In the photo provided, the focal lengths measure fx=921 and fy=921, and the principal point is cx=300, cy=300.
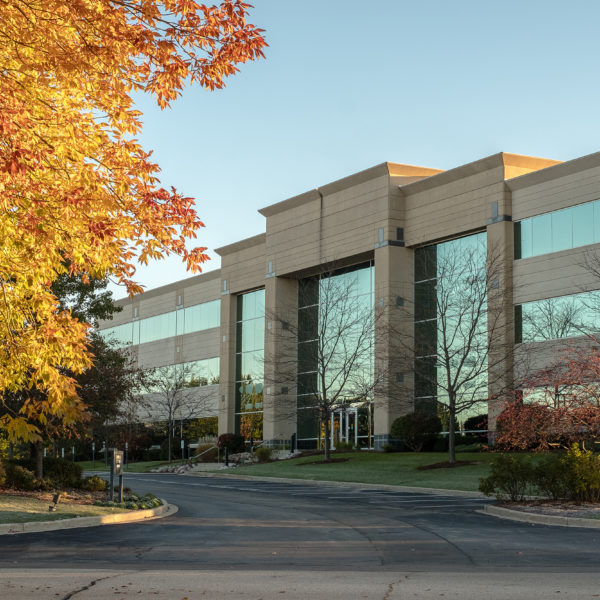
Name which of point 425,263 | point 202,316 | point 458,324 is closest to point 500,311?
point 458,324

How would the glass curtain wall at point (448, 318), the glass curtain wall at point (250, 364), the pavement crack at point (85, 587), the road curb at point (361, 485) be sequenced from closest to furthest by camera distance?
the pavement crack at point (85, 587), the road curb at point (361, 485), the glass curtain wall at point (448, 318), the glass curtain wall at point (250, 364)

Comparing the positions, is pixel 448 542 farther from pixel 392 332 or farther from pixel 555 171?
pixel 392 332

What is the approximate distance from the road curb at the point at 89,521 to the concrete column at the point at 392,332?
2650cm

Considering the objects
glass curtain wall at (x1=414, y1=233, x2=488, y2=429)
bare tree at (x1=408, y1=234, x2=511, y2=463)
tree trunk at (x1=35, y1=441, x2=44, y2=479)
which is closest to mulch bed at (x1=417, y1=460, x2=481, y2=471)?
bare tree at (x1=408, y1=234, x2=511, y2=463)

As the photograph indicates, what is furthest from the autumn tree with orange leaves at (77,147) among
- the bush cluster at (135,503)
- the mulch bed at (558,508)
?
the mulch bed at (558,508)

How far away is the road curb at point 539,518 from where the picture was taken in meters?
17.2

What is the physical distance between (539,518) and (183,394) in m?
54.2

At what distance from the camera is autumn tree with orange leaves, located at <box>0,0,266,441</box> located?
10.2 metres

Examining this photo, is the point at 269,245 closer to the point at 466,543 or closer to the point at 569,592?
the point at 466,543

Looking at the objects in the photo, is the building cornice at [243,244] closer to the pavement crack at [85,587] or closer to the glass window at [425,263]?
the glass window at [425,263]

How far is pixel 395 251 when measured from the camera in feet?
161

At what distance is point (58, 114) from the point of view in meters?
11.6

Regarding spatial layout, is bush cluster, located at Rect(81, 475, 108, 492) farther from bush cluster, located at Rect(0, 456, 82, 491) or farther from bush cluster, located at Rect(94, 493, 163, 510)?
bush cluster, located at Rect(94, 493, 163, 510)

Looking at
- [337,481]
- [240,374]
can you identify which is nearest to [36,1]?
[337,481]
